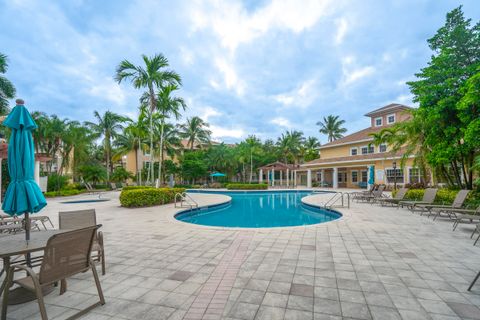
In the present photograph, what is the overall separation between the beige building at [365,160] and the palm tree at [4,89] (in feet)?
94.2

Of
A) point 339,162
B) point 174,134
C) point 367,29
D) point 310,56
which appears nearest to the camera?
point 367,29

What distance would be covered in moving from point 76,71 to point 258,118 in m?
35.8

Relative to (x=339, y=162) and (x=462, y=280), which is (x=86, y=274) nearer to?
(x=462, y=280)

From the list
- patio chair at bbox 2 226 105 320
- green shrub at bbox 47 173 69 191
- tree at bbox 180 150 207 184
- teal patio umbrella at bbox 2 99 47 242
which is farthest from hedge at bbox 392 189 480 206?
green shrub at bbox 47 173 69 191

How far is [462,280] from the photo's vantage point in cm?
330

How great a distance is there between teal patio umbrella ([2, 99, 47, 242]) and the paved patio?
127 centimetres

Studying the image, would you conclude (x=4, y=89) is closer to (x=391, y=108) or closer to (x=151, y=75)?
(x=151, y=75)

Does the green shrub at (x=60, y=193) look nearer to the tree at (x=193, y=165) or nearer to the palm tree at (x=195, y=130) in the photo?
the tree at (x=193, y=165)

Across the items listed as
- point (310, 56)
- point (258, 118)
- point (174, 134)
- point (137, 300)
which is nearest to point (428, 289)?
point (137, 300)

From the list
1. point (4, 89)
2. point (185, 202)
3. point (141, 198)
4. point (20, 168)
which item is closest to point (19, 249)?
point (20, 168)

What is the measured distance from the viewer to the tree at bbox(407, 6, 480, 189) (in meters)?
9.31

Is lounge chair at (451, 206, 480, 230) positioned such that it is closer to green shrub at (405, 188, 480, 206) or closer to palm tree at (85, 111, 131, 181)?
green shrub at (405, 188, 480, 206)

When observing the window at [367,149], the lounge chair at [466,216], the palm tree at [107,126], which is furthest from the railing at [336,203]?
the palm tree at [107,126]

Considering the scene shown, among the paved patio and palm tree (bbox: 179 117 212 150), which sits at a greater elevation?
palm tree (bbox: 179 117 212 150)
